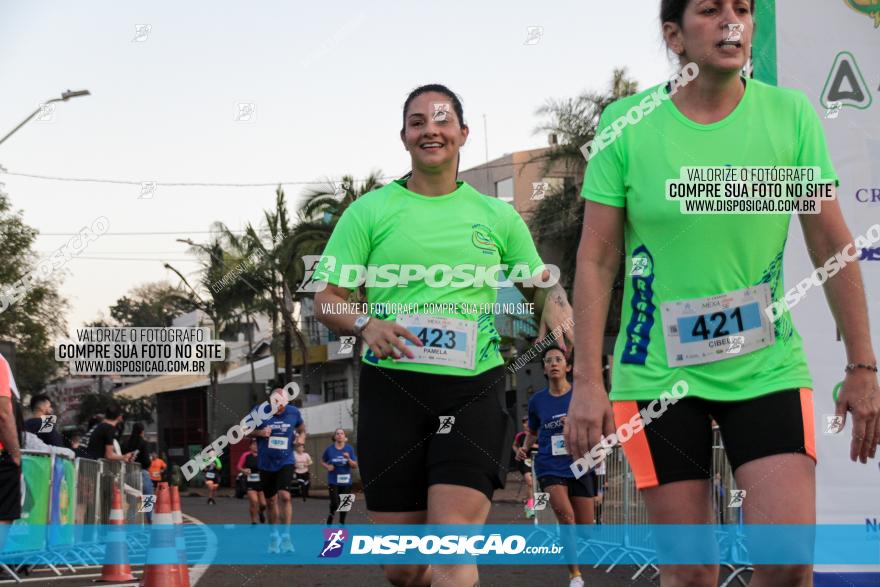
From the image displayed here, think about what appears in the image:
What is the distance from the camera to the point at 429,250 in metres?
5.11

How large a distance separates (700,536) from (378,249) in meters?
2.21

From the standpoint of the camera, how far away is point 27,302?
47.6 metres

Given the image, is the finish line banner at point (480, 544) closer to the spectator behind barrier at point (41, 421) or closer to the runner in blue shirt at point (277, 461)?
the runner in blue shirt at point (277, 461)

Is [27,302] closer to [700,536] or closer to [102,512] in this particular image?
[102,512]

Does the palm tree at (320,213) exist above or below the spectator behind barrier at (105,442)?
above

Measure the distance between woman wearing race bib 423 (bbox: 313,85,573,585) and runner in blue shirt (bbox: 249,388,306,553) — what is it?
10.2 meters

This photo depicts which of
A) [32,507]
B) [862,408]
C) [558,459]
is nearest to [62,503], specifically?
[32,507]

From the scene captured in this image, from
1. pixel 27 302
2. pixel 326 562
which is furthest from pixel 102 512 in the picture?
pixel 27 302

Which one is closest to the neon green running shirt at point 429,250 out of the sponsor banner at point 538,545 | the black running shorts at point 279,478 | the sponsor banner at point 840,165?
the sponsor banner at point 538,545

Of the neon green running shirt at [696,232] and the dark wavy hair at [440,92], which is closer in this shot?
the neon green running shirt at [696,232]

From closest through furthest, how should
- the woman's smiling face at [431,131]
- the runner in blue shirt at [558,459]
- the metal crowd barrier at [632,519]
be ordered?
the woman's smiling face at [431,131] < the metal crowd barrier at [632,519] < the runner in blue shirt at [558,459]

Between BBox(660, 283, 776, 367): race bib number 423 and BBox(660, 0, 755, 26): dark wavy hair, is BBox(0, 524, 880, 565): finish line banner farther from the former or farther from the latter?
BBox(660, 0, 755, 26): dark wavy hair

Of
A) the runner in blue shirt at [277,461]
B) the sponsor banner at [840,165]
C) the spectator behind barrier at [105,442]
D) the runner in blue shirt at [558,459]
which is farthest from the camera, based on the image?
the spectator behind barrier at [105,442]

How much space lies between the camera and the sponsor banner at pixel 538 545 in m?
3.42
